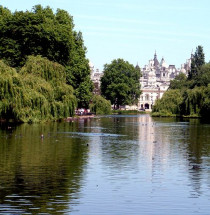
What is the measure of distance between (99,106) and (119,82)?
4401cm

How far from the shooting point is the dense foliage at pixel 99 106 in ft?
416

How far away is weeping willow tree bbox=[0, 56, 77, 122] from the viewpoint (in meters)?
52.7

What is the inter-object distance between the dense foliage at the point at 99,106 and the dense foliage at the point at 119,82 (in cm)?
3698

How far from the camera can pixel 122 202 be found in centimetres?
1850

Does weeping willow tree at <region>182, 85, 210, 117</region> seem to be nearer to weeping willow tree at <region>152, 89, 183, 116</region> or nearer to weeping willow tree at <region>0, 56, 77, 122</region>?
weeping willow tree at <region>152, 89, 183, 116</region>

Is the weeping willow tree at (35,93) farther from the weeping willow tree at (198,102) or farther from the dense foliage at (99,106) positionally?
the dense foliage at (99,106)

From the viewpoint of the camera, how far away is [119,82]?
171m

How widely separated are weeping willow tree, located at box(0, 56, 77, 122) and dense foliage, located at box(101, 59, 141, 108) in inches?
3936

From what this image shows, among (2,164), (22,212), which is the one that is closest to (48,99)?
(2,164)

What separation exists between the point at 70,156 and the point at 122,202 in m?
A: 11.7

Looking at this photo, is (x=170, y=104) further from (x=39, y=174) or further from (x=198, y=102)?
(x=39, y=174)

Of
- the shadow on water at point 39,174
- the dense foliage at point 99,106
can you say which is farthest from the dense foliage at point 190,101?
the shadow on water at point 39,174

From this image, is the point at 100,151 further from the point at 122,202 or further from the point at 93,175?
the point at 122,202

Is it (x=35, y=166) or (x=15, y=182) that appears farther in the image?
(x=35, y=166)
